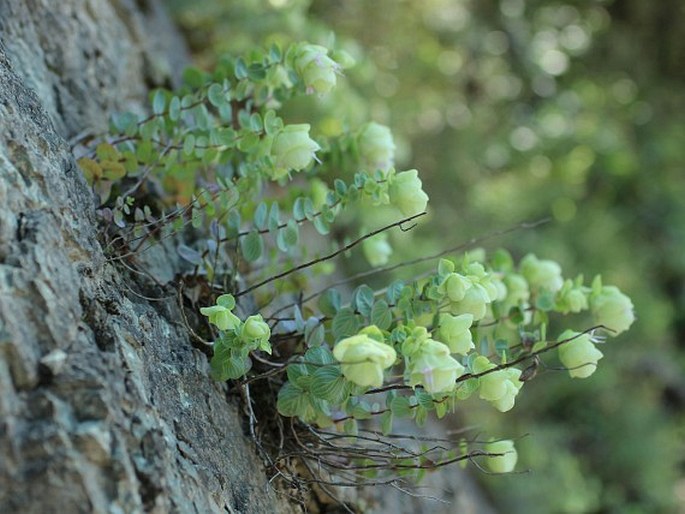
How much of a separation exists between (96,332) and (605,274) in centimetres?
239

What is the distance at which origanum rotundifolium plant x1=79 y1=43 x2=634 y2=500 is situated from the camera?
0.79 meters

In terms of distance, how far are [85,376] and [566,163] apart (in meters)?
2.81

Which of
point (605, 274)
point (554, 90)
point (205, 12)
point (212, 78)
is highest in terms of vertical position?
point (205, 12)

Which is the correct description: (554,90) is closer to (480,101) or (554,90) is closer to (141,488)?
(480,101)

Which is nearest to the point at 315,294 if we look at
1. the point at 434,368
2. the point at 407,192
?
the point at 407,192

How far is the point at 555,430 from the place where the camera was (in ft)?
8.03

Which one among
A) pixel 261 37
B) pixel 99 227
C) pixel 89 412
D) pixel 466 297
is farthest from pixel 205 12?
pixel 89 412

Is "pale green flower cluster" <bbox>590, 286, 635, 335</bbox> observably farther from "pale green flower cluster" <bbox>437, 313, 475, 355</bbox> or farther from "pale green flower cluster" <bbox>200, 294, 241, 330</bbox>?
"pale green flower cluster" <bbox>200, 294, 241, 330</bbox>

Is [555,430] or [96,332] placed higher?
[96,332]

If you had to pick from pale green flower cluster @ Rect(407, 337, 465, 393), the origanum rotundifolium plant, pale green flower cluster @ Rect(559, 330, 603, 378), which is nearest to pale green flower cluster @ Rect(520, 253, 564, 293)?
the origanum rotundifolium plant

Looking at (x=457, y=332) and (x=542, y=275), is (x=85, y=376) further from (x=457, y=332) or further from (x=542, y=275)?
(x=542, y=275)

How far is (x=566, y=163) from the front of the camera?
10.3 feet

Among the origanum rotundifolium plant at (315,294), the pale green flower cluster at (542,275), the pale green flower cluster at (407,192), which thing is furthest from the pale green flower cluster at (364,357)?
the pale green flower cluster at (542,275)

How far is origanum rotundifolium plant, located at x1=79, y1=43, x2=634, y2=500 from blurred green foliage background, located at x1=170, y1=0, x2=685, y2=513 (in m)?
1.02
